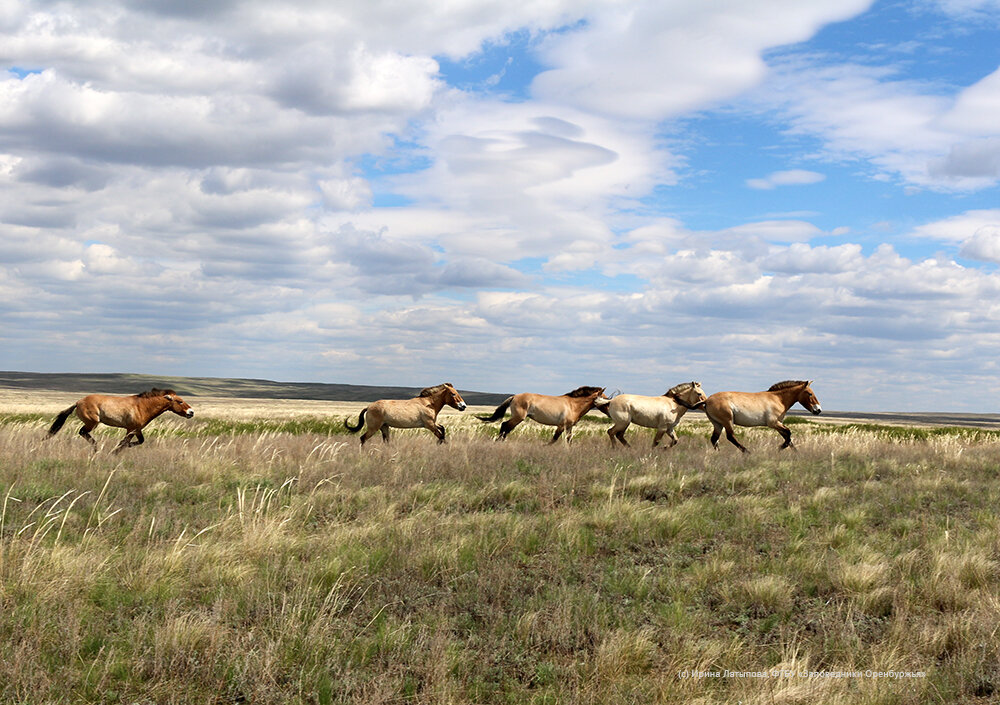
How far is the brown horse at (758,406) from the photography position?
19.6 m

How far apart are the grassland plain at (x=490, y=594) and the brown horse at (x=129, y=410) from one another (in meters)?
5.26

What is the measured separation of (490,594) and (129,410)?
43.8 ft

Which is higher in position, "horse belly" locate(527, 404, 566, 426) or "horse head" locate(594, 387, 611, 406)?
"horse head" locate(594, 387, 611, 406)

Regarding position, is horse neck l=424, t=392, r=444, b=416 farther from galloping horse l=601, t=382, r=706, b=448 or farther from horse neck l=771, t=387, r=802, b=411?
horse neck l=771, t=387, r=802, b=411

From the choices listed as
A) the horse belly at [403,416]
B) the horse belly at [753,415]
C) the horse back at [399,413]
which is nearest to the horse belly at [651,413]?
the horse belly at [753,415]

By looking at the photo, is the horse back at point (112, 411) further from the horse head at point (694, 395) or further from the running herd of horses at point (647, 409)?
the horse head at point (694, 395)

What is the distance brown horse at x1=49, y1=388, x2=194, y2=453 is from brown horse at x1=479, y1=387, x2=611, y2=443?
846cm

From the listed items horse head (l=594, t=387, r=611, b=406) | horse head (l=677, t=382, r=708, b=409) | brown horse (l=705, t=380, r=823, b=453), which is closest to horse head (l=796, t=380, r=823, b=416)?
brown horse (l=705, t=380, r=823, b=453)

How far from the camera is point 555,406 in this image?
20.9m

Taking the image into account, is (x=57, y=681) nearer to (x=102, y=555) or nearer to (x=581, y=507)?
(x=102, y=555)

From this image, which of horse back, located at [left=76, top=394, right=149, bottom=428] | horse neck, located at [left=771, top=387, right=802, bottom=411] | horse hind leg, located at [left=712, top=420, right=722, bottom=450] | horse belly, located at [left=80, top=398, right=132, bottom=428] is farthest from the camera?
horse neck, located at [left=771, top=387, right=802, bottom=411]

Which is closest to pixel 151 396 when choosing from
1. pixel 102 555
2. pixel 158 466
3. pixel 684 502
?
pixel 158 466

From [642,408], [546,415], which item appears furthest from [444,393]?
[642,408]

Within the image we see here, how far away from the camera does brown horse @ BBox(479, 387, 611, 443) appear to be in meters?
20.9
